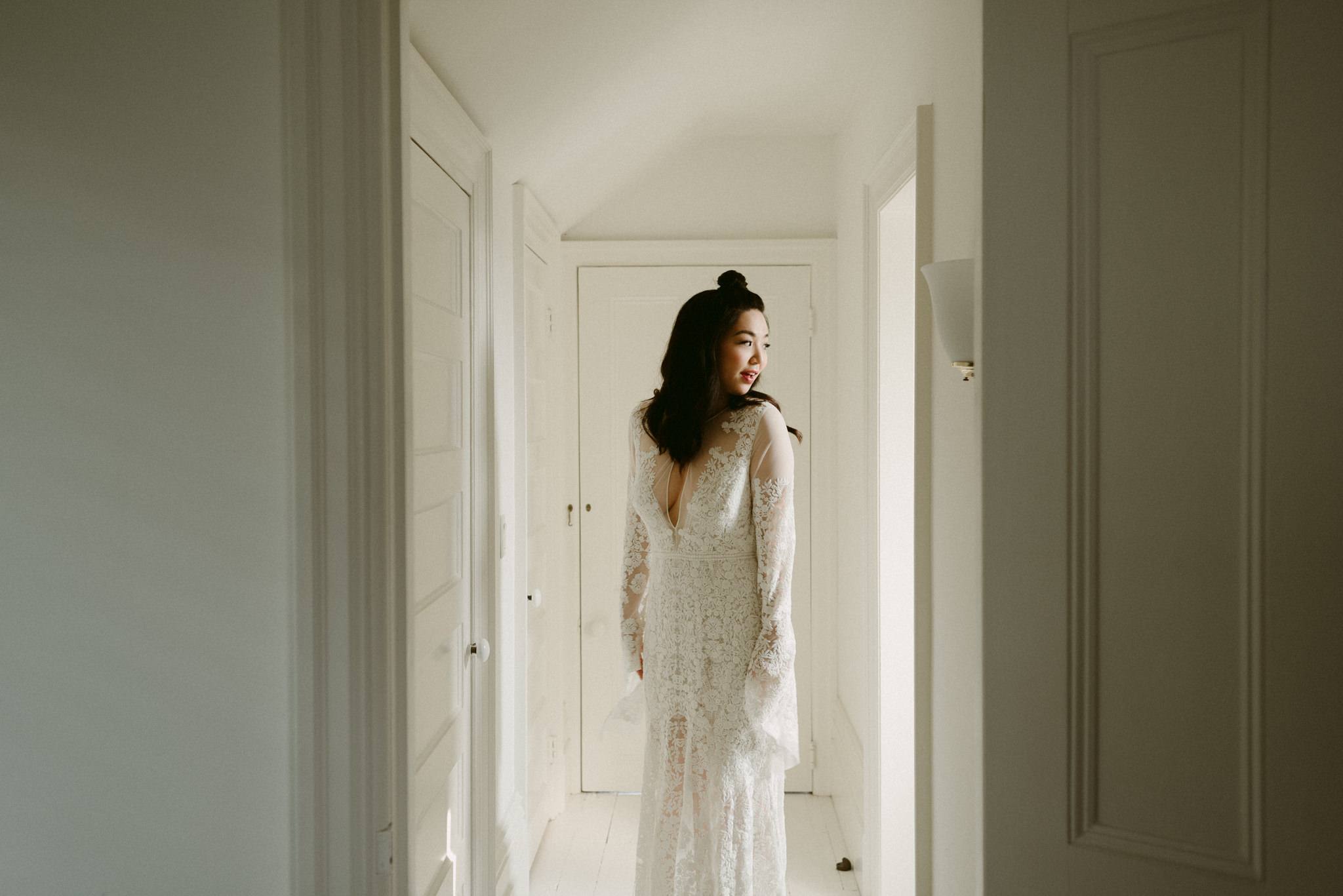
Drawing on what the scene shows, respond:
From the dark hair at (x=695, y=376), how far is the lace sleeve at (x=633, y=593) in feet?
0.63

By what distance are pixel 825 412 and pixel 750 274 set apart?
2.02 feet

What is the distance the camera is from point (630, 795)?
11.2ft

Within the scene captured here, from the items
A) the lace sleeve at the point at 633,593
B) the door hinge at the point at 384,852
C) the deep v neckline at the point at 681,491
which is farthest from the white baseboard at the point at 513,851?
the door hinge at the point at 384,852

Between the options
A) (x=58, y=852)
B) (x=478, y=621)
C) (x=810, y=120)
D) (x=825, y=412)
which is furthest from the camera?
(x=825, y=412)

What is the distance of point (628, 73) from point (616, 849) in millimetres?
2480

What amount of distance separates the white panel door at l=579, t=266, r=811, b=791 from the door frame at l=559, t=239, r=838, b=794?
27mm

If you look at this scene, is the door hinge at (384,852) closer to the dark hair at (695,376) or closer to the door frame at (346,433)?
the door frame at (346,433)

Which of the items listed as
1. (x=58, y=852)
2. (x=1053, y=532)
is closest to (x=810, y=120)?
(x=1053, y=532)

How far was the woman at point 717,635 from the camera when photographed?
1.97 m

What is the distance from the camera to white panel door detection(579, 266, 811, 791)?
10.8 ft

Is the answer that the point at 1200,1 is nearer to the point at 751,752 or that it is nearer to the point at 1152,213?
the point at 1152,213

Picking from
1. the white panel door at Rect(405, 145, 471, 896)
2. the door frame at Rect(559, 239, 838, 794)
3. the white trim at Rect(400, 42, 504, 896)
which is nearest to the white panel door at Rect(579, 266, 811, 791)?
the door frame at Rect(559, 239, 838, 794)

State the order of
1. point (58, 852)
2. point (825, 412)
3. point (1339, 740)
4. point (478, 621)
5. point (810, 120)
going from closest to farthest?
point (1339, 740)
point (58, 852)
point (478, 621)
point (810, 120)
point (825, 412)

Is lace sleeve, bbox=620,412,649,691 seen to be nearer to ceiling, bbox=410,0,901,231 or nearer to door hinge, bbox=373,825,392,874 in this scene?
ceiling, bbox=410,0,901,231
